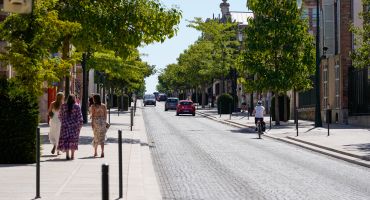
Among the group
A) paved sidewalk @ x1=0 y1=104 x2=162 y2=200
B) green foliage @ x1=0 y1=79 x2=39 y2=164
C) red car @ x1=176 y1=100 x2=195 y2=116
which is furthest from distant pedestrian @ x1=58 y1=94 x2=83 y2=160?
red car @ x1=176 y1=100 x2=195 y2=116

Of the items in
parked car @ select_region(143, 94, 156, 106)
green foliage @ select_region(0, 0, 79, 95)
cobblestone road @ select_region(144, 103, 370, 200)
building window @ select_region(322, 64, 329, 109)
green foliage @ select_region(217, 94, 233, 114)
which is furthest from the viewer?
parked car @ select_region(143, 94, 156, 106)

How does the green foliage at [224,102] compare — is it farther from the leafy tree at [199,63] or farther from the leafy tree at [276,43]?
the leafy tree at [276,43]

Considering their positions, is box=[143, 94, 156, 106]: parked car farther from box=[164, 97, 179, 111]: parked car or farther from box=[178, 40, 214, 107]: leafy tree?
box=[164, 97, 179, 111]: parked car

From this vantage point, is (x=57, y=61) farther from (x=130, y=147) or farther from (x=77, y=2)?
(x=77, y=2)

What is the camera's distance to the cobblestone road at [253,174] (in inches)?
480

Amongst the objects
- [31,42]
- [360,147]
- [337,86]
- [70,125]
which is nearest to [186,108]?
[337,86]

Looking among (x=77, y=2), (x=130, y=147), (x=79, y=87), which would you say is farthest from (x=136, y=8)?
(x=79, y=87)

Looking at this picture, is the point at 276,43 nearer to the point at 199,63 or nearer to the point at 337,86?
the point at 337,86

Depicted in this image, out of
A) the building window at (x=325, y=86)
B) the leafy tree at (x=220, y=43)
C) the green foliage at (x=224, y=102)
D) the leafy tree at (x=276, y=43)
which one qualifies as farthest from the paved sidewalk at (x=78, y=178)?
the leafy tree at (x=220, y=43)

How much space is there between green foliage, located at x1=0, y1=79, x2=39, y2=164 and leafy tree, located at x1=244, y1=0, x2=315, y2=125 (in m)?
26.3

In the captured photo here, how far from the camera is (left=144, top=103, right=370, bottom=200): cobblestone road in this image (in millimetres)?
12195

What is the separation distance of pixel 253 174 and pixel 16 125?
546 centimetres

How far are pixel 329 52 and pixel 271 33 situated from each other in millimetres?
6271

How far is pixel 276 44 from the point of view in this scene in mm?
41438
